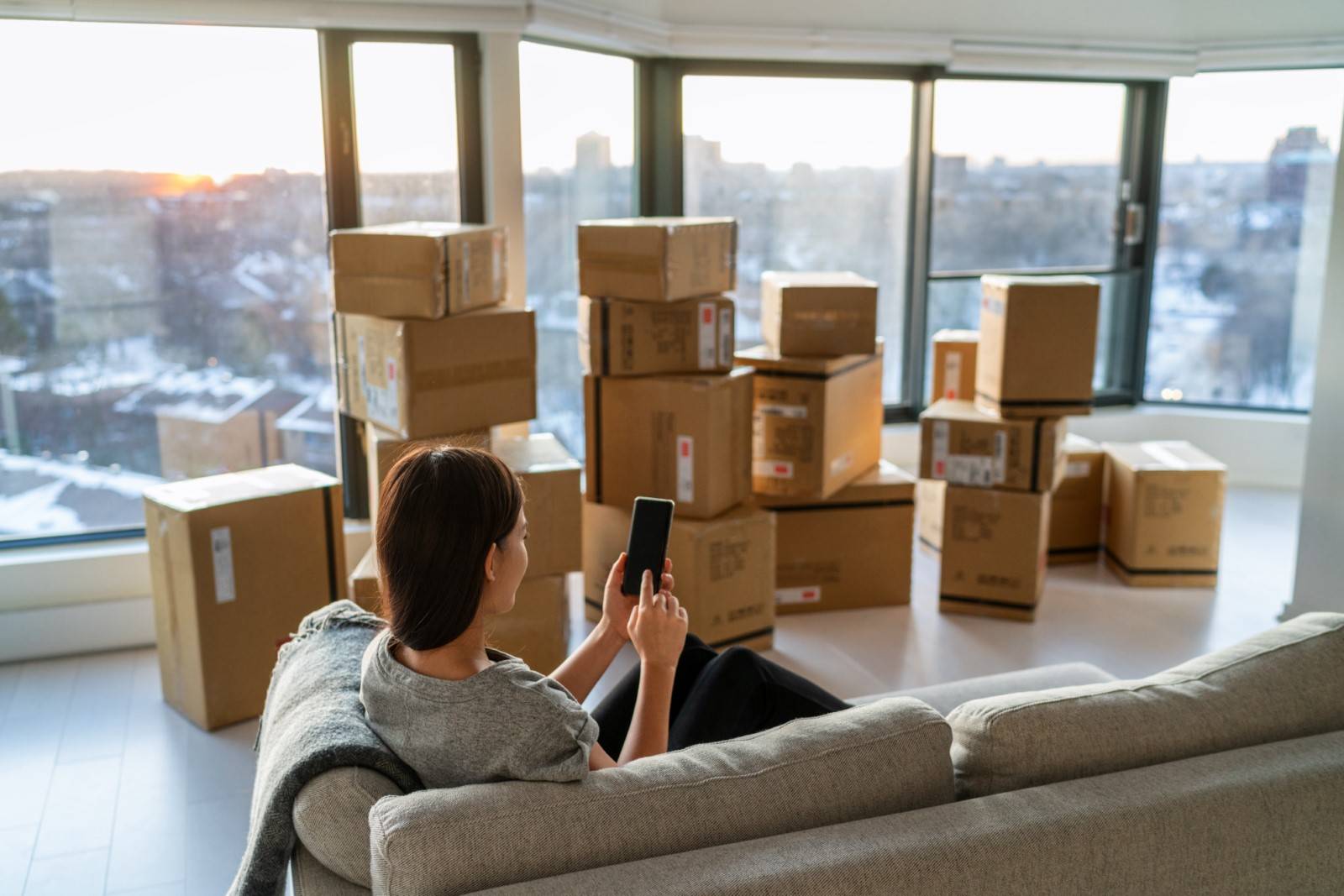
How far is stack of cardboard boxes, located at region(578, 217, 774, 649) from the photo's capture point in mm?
3432

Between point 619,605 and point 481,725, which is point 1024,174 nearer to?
point 619,605

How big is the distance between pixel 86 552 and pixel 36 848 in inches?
46.3

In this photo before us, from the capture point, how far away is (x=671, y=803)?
130 centimetres

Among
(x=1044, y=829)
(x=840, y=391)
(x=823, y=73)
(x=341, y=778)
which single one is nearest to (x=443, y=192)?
(x=840, y=391)

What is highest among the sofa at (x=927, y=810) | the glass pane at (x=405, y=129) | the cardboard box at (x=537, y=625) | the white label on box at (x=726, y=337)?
the glass pane at (x=405, y=129)

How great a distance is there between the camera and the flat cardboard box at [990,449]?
3.72 m

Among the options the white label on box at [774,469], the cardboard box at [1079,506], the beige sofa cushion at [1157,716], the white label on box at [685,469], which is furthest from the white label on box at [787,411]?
the beige sofa cushion at [1157,716]

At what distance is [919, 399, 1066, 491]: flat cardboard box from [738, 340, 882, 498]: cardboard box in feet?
0.84

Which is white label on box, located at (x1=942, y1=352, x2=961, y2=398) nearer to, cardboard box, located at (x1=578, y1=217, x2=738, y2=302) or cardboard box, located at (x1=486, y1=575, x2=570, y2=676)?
cardboard box, located at (x1=578, y1=217, x2=738, y2=302)

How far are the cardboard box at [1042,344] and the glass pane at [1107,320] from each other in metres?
1.37

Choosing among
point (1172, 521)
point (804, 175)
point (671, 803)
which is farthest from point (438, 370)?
point (1172, 521)

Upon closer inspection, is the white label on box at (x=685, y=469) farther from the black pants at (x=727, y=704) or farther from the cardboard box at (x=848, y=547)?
the black pants at (x=727, y=704)

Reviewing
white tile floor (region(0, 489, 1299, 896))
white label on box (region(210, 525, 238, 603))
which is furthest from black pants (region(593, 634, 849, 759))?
white label on box (region(210, 525, 238, 603))

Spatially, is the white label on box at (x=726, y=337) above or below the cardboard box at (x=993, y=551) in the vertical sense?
above
